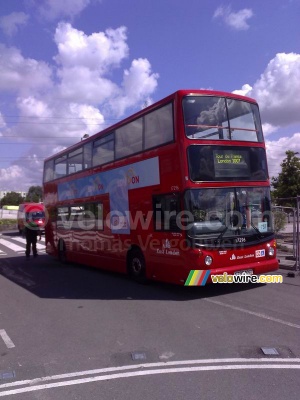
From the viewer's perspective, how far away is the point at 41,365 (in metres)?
5.14

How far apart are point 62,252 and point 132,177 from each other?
6.70 metres

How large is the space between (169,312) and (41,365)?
9.41 ft

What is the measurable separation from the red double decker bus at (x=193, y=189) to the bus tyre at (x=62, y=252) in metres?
5.07

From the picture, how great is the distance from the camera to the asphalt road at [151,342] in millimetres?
4367

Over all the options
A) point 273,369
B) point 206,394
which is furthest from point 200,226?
point 206,394

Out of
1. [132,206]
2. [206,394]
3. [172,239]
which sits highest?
[132,206]

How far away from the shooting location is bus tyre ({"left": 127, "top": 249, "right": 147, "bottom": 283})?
1010 centimetres

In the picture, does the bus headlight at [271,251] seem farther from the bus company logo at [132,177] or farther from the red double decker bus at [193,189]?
the bus company logo at [132,177]

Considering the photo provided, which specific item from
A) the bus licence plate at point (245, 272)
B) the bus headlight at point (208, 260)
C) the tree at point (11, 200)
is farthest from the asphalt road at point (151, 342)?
the tree at point (11, 200)

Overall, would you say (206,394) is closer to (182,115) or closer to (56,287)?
(182,115)

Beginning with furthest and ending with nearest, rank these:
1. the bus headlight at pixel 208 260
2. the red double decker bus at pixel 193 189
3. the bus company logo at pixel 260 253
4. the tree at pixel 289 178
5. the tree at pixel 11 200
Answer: the tree at pixel 11 200 → the tree at pixel 289 178 → the bus company logo at pixel 260 253 → the red double decker bus at pixel 193 189 → the bus headlight at pixel 208 260

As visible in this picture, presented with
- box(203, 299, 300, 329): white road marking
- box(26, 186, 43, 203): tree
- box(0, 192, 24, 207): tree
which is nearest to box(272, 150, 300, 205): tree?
box(203, 299, 300, 329): white road marking

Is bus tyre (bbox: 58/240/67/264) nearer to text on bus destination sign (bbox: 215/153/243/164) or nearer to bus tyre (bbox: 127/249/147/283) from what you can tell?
bus tyre (bbox: 127/249/147/283)

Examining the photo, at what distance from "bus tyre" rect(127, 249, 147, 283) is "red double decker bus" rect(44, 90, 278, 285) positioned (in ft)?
0.08
